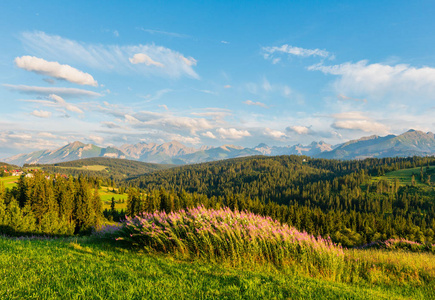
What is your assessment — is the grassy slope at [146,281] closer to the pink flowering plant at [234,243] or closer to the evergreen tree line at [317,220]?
the pink flowering plant at [234,243]

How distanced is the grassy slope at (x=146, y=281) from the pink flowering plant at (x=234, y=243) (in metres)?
0.84

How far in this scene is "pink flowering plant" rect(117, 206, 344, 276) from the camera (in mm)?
7895

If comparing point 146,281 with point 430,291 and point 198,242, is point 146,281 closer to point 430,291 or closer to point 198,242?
point 198,242

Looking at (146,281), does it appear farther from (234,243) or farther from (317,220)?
(317,220)

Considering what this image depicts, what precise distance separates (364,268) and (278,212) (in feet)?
326

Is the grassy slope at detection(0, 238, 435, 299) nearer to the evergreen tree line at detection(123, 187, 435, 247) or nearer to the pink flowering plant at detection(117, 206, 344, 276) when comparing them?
the pink flowering plant at detection(117, 206, 344, 276)

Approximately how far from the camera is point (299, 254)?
804 centimetres

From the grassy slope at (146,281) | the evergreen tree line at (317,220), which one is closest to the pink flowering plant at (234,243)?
the grassy slope at (146,281)

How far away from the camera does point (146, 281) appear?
5.21m

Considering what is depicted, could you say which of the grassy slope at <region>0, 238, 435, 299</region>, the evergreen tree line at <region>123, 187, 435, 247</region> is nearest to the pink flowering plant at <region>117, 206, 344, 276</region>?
the grassy slope at <region>0, 238, 435, 299</region>

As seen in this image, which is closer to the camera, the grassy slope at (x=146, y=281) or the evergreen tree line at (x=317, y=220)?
the grassy slope at (x=146, y=281)

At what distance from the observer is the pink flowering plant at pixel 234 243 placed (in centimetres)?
789

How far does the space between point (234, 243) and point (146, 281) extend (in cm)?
393

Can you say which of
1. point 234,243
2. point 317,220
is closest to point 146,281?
point 234,243
